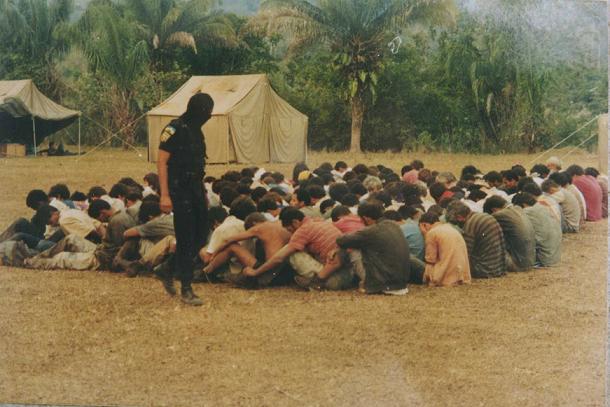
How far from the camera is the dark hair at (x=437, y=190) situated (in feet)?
29.3

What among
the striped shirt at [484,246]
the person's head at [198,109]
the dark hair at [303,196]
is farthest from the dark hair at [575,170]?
the person's head at [198,109]

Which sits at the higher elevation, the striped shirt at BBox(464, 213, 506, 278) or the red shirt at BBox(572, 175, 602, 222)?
the red shirt at BBox(572, 175, 602, 222)

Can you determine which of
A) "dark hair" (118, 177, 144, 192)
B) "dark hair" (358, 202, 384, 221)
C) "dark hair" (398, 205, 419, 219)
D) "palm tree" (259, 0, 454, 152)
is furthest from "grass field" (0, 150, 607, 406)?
"palm tree" (259, 0, 454, 152)

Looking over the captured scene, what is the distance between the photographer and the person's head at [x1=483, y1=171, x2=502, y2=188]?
8.76 meters

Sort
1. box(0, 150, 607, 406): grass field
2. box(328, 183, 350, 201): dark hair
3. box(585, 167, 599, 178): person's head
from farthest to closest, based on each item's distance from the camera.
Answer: box(328, 183, 350, 201): dark hair, box(585, 167, 599, 178): person's head, box(0, 150, 607, 406): grass field

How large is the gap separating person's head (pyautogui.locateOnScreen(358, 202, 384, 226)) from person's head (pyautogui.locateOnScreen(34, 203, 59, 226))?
253cm

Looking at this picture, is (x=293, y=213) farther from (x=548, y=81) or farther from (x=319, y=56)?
(x=548, y=81)

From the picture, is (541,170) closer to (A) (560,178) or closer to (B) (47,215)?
(A) (560,178)

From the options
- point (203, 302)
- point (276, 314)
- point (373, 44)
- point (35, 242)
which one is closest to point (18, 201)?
point (35, 242)

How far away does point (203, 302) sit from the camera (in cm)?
839

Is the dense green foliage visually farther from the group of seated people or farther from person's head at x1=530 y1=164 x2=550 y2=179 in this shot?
the group of seated people

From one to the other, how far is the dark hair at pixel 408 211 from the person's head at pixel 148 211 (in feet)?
6.84

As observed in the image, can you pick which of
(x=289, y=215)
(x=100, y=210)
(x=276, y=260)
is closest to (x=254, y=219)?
(x=289, y=215)

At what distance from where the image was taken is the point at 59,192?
888cm
